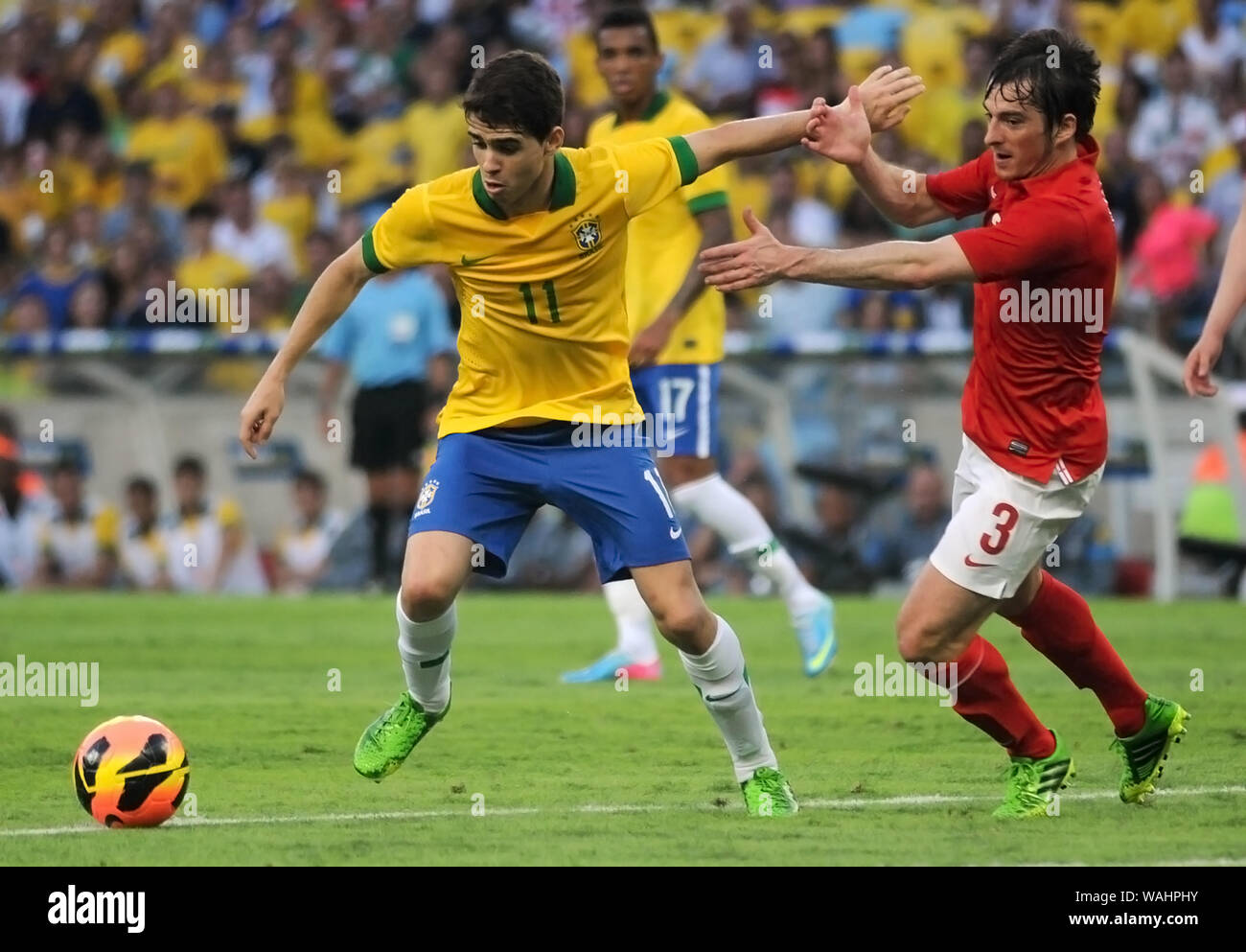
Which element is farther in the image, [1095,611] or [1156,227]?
[1156,227]

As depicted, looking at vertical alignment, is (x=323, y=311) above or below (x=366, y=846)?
above

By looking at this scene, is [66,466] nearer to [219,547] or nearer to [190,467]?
[190,467]

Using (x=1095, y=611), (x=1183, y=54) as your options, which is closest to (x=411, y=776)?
(x=1095, y=611)

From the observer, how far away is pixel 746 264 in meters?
5.97

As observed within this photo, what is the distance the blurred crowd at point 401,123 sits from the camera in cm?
1545

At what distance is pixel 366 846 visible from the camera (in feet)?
19.7

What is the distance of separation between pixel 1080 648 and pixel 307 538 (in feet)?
30.0

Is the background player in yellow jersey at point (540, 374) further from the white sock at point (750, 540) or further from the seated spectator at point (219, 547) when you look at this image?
the seated spectator at point (219, 547)

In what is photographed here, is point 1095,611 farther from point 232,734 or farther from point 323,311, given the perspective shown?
point 323,311

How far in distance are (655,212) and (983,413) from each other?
3913mm

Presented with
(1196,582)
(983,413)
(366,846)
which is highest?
(983,413)

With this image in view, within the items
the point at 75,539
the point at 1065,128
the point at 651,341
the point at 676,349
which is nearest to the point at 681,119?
the point at 676,349

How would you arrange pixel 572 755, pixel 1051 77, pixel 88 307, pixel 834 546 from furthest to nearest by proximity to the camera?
1. pixel 88 307
2. pixel 834 546
3. pixel 572 755
4. pixel 1051 77

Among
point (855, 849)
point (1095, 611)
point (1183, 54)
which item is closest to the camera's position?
point (855, 849)
